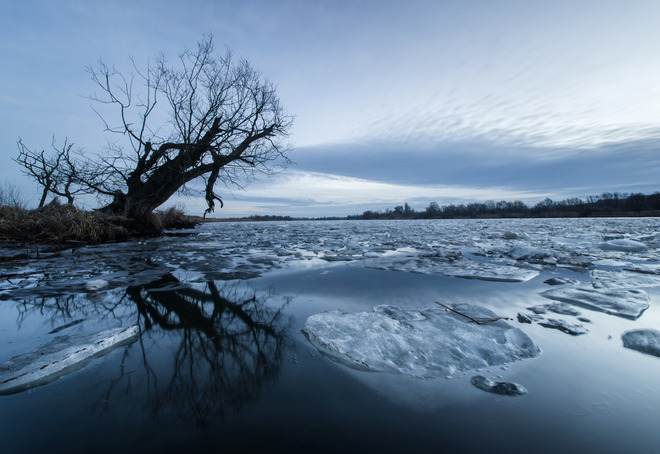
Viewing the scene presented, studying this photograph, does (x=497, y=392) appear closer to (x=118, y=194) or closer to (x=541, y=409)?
(x=541, y=409)

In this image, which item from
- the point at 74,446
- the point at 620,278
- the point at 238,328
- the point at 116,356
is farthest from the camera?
the point at 620,278

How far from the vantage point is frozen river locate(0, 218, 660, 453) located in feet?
3.13

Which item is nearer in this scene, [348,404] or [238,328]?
[348,404]

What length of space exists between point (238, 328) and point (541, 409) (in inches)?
65.9

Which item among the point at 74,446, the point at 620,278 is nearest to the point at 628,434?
the point at 74,446

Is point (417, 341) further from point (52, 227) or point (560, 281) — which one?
point (52, 227)

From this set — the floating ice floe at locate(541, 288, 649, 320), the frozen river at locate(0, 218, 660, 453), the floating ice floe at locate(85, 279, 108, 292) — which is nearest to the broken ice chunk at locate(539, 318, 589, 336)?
the frozen river at locate(0, 218, 660, 453)

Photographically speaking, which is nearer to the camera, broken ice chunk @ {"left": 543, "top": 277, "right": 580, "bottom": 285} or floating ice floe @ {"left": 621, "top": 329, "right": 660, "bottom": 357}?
floating ice floe @ {"left": 621, "top": 329, "right": 660, "bottom": 357}

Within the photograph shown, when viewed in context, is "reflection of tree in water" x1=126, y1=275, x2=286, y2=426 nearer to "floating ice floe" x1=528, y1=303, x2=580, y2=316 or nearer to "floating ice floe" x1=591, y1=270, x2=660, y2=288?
"floating ice floe" x1=528, y1=303, x2=580, y2=316

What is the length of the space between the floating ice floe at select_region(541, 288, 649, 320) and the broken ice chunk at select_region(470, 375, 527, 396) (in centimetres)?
159

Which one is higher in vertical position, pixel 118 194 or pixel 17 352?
pixel 118 194

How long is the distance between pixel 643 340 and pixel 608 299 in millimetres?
989

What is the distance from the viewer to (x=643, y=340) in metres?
1.65

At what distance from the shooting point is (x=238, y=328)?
74.4 inches
